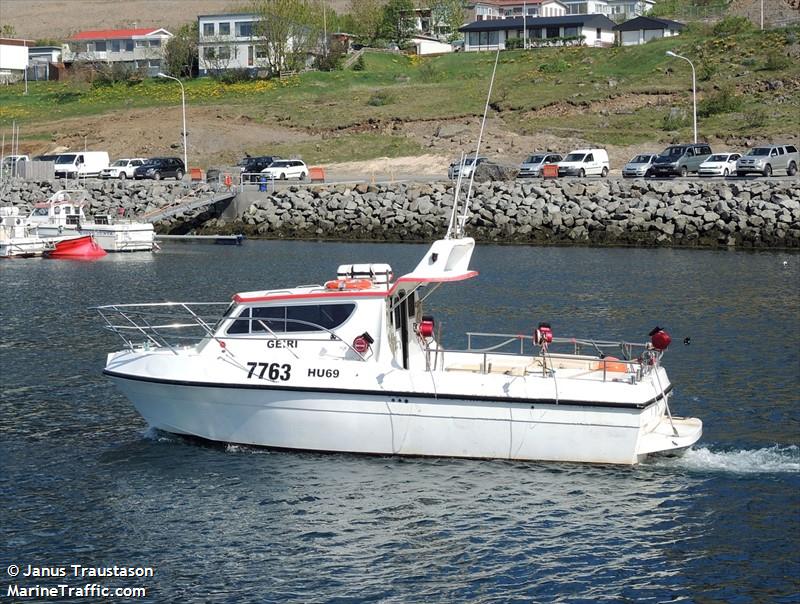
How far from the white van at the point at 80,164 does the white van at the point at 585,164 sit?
105 ft

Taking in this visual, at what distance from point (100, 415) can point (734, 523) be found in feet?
43.4

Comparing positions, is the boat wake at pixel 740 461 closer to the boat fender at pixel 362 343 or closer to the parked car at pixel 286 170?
the boat fender at pixel 362 343

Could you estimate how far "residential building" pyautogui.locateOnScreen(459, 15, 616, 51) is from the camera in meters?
119

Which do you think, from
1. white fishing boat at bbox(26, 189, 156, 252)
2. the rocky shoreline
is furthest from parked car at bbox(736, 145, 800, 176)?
white fishing boat at bbox(26, 189, 156, 252)

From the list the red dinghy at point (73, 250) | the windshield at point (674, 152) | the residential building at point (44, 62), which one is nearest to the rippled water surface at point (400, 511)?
the red dinghy at point (73, 250)

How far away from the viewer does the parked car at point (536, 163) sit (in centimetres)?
7181

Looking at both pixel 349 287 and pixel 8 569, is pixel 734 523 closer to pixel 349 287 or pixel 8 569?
pixel 349 287

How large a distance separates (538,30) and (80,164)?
54.7 m

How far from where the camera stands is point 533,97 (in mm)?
93750

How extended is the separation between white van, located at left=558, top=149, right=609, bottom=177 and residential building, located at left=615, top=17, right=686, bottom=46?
143 feet

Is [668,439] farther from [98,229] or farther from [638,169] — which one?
[638,169]

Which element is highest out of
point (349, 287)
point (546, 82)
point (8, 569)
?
point (546, 82)

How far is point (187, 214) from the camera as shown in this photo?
72.6 m

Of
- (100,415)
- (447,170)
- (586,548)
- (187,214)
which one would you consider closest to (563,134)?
(447,170)
